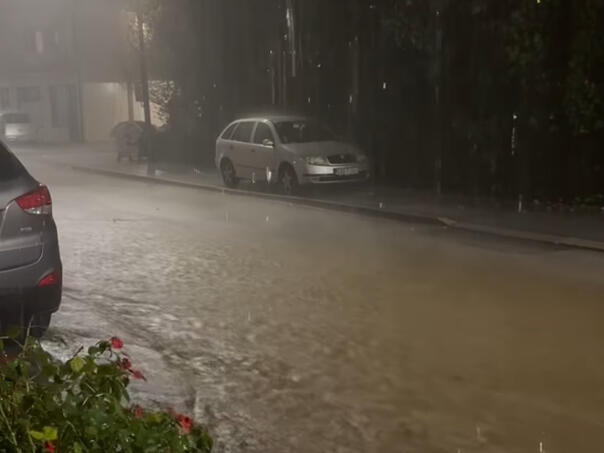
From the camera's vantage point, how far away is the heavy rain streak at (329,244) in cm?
547

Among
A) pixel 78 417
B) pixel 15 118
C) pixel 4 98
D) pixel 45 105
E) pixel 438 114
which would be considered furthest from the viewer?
pixel 4 98

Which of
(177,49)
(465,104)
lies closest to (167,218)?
(465,104)

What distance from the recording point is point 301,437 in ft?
17.4

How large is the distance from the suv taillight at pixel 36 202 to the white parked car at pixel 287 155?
11.5m

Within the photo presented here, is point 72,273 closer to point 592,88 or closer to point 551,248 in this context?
point 551,248

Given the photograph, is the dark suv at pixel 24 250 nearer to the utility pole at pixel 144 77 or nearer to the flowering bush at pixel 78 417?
the flowering bush at pixel 78 417

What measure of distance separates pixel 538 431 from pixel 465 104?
13.2 meters

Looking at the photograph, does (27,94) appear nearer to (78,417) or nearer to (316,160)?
(316,160)

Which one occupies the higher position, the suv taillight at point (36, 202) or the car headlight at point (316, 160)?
the suv taillight at point (36, 202)

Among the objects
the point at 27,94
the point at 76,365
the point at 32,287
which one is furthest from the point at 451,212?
the point at 27,94

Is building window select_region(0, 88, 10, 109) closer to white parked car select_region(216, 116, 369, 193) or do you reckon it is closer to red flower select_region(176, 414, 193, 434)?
white parked car select_region(216, 116, 369, 193)

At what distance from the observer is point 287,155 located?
1895cm

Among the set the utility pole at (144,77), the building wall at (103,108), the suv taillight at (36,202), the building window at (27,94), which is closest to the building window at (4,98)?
the building window at (27,94)

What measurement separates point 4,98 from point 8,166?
52770 mm
